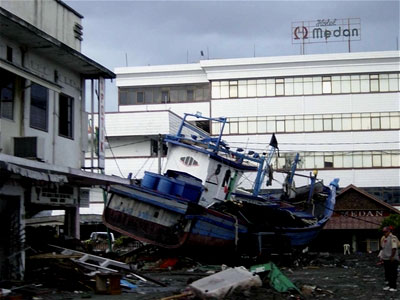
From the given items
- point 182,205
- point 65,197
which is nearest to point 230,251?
point 182,205

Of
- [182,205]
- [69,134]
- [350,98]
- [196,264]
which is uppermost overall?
[350,98]

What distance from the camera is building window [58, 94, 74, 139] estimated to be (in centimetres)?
1762

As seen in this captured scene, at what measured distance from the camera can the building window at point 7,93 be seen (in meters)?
14.6

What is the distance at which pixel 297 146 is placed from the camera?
1855 inches

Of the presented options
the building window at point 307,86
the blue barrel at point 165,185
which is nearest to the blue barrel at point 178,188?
the blue barrel at point 165,185

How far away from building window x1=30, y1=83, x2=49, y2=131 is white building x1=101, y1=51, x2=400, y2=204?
2863 centimetres

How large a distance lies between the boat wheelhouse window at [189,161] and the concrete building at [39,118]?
5.13 meters

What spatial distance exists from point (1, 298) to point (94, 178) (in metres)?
6.47

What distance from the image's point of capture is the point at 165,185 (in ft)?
71.9

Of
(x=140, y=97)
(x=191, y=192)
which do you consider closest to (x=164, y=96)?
(x=140, y=97)

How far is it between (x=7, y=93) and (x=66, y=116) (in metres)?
3.26

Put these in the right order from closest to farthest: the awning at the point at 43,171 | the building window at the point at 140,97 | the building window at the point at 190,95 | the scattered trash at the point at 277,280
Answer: the awning at the point at 43,171 < the scattered trash at the point at 277,280 < the building window at the point at 190,95 < the building window at the point at 140,97

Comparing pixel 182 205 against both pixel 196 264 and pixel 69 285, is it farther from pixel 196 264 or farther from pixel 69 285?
pixel 69 285

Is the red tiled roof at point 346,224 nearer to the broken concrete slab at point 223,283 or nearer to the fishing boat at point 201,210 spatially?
the fishing boat at point 201,210
